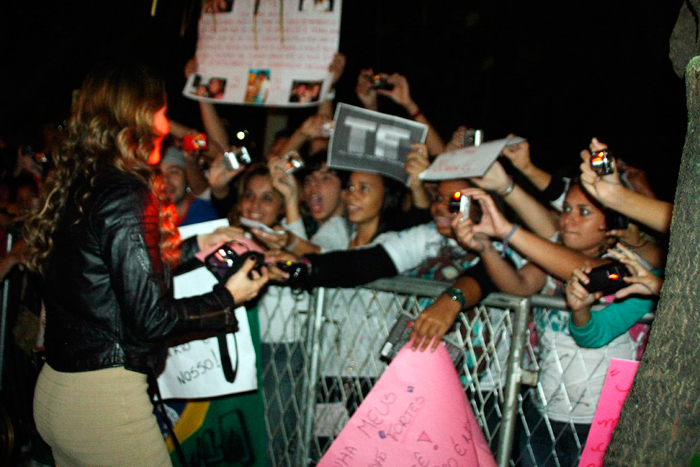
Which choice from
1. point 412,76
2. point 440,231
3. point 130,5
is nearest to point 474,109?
point 412,76

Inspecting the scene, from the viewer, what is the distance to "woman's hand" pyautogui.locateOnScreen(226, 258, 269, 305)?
2578 mm

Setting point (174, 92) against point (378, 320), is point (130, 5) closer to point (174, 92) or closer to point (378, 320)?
point (174, 92)

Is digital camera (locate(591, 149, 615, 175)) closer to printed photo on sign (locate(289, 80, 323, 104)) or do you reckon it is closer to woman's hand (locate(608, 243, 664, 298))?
woman's hand (locate(608, 243, 664, 298))

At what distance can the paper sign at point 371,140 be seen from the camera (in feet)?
12.2

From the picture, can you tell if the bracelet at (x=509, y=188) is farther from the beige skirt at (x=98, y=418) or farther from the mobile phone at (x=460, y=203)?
the beige skirt at (x=98, y=418)

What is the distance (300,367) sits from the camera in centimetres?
347

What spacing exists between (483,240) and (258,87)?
182cm

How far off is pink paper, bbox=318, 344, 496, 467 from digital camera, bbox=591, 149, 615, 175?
1035 mm

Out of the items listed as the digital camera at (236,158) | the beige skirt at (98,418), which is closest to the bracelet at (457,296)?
the beige skirt at (98,418)

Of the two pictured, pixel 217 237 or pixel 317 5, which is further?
pixel 317 5

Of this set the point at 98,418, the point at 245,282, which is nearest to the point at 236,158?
the point at 245,282

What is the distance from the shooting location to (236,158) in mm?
3910

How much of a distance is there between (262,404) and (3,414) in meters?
1.70

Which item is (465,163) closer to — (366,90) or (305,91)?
(305,91)
